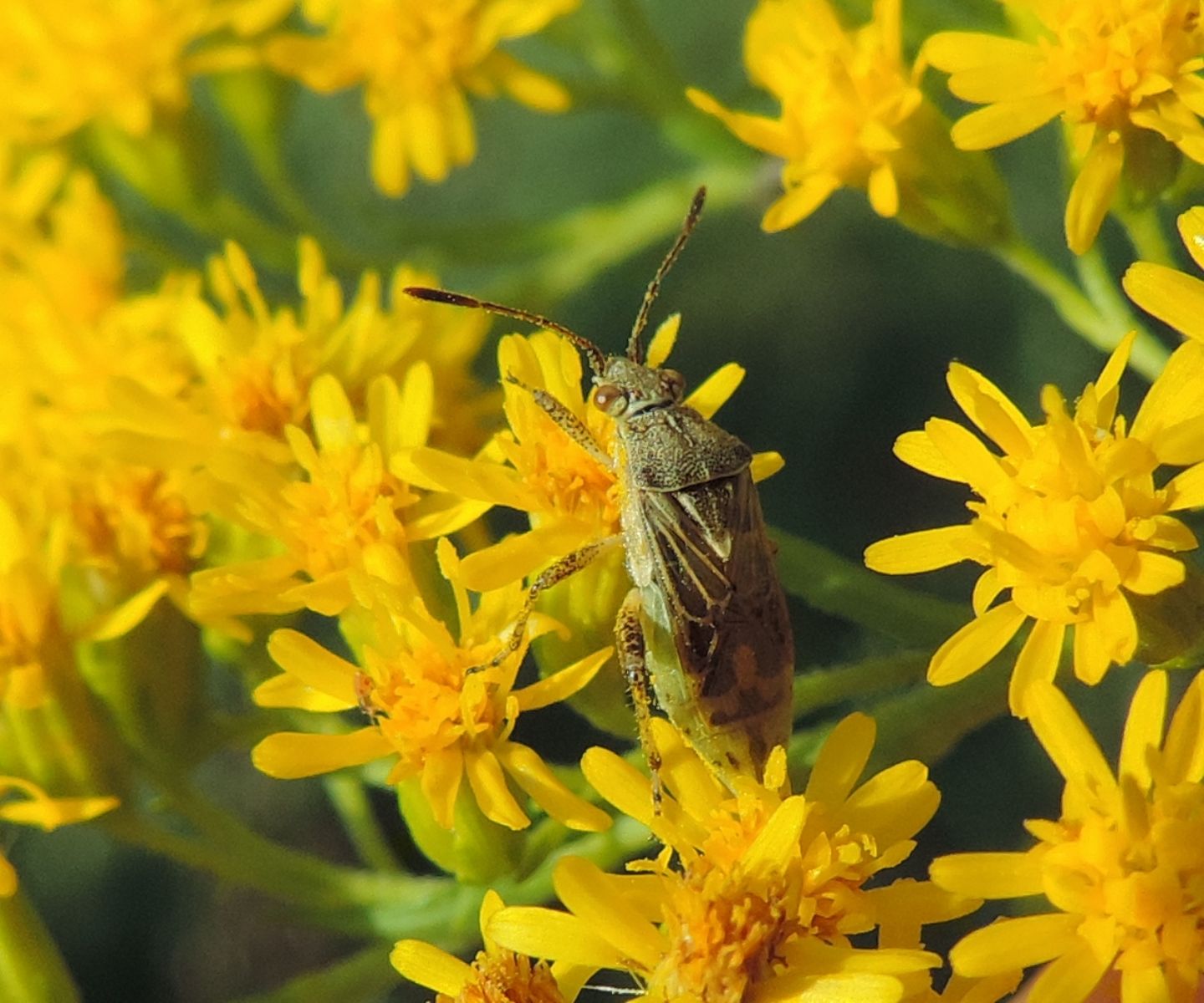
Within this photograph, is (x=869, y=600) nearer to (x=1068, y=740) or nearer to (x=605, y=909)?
(x=1068, y=740)

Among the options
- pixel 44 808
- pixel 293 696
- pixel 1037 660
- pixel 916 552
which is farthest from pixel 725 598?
pixel 44 808

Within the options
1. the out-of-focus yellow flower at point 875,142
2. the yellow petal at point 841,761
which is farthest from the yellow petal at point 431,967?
the out-of-focus yellow flower at point 875,142

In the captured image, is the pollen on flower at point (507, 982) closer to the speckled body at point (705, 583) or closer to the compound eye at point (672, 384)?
the speckled body at point (705, 583)

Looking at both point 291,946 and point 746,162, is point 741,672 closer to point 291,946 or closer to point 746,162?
point 746,162

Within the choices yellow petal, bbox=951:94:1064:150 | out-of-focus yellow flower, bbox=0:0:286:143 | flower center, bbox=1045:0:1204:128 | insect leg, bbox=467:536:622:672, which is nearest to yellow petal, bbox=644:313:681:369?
insect leg, bbox=467:536:622:672

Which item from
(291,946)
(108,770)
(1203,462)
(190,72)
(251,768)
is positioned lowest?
(291,946)

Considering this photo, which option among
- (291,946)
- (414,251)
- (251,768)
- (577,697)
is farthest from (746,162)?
(291,946)

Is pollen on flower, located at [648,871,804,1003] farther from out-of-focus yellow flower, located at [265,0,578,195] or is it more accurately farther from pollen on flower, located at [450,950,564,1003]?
out-of-focus yellow flower, located at [265,0,578,195]
